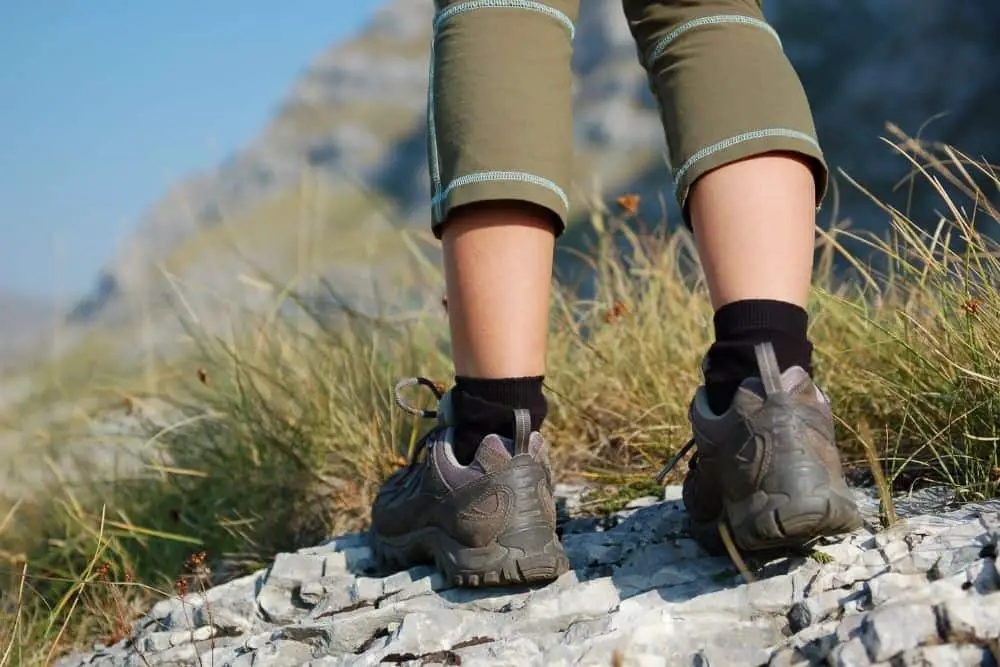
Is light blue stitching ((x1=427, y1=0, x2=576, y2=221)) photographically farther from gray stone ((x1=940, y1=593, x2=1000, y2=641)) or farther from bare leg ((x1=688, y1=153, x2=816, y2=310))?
gray stone ((x1=940, y1=593, x2=1000, y2=641))

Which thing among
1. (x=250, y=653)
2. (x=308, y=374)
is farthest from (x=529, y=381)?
(x=308, y=374)

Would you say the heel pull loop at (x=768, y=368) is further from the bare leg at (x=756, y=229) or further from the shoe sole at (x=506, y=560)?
the shoe sole at (x=506, y=560)

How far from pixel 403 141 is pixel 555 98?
87392 millimetres

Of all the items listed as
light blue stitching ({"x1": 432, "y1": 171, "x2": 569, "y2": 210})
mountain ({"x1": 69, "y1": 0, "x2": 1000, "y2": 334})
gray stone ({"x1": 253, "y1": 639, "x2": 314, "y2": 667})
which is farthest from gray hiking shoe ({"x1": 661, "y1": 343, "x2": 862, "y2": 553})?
mountain ({"x1": 69, "y1": 0, "x2": 1000, "y2": 334})

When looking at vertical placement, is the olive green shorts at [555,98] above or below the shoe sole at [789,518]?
above

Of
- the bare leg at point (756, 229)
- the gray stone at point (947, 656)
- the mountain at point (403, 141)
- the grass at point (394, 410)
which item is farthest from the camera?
the mountain at point (403, 141)

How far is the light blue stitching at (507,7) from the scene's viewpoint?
1.30 m

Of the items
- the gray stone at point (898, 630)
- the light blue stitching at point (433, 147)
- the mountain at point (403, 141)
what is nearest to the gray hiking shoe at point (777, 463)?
the gray stone at point (898, 630)

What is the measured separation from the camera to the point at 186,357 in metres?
2.92

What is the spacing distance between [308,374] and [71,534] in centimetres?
70

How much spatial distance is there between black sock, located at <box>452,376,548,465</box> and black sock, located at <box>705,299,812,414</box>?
25 centimetres

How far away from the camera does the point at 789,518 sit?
1129 mm

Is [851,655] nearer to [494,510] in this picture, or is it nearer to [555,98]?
[494,510]

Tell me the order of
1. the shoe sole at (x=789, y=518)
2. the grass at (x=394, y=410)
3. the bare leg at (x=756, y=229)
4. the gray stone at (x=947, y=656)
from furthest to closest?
the grass at (x=394, y=410) < the bare leg at (x=756, y=229) < the shoe sole at (x=789, y=518) < the gray stone at (x=947, y=656)
